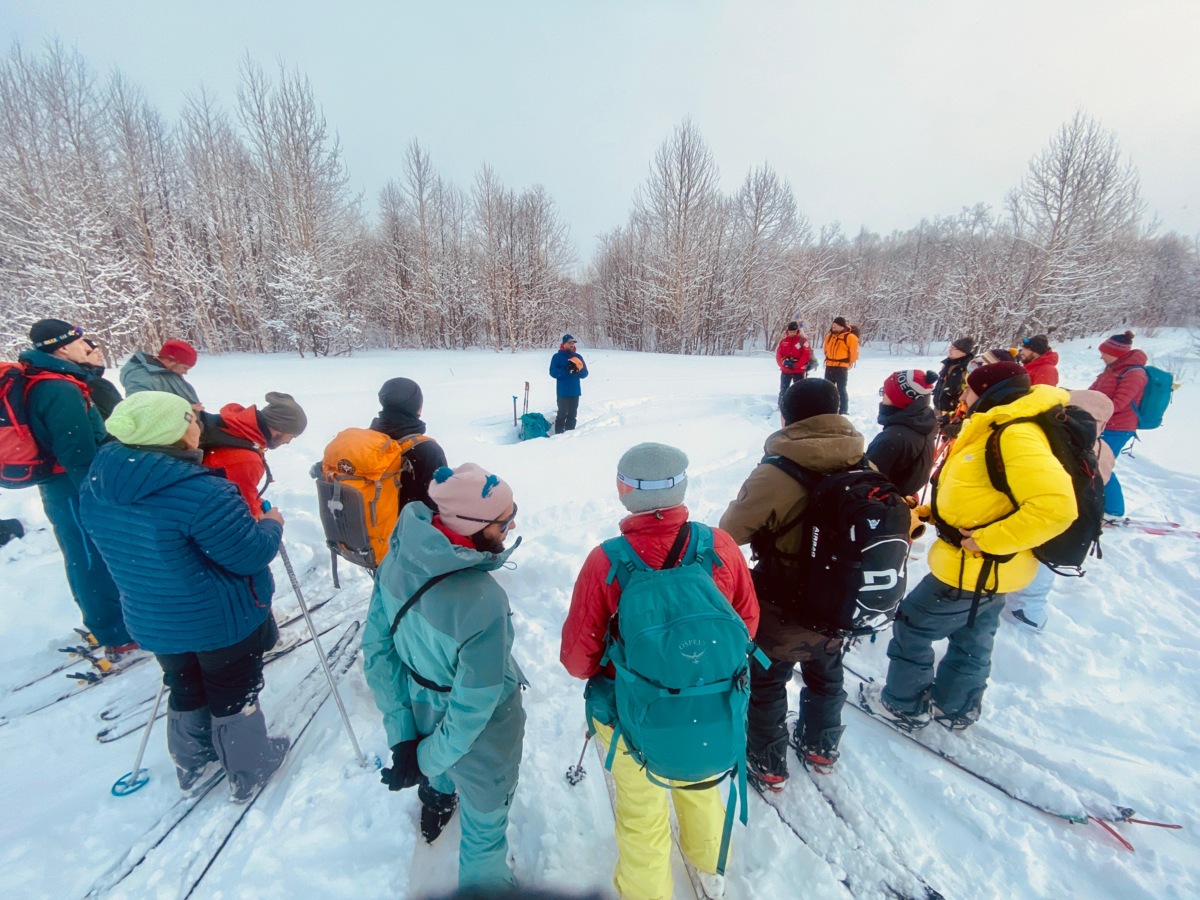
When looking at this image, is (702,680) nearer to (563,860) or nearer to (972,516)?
(563,860)

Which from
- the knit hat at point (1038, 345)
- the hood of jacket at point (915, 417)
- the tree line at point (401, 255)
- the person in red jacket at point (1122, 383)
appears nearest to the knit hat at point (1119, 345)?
the person in red jacket at point (1122, 383)

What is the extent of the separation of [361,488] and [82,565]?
1.97 meters

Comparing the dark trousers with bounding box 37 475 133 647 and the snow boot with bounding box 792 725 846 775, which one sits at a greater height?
the dark trousers with bounding box 37 475 133 647

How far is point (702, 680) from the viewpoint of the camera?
4.47 ft

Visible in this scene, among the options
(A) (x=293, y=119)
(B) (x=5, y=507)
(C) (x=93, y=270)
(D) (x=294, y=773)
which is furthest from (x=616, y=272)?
(D) (x=294, y=773)

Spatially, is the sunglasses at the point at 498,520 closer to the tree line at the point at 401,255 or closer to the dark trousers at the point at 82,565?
the dark trousers at the point at 82,565

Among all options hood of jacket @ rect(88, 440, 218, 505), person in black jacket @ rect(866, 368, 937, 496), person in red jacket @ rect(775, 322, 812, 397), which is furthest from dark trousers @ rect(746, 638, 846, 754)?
person in red jacket @ rect(775, 322, 812, 397)

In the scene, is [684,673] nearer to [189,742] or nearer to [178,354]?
[189,742]

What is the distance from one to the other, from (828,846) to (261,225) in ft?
87.7

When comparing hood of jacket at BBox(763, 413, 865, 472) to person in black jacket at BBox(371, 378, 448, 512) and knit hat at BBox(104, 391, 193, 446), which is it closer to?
person in black jacket at BBox(371, 378, 448, 512)

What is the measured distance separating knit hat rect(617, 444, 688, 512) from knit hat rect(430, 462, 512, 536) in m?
0.41

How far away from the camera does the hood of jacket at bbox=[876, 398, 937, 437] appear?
2902 mm

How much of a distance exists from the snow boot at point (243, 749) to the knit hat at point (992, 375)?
12.4 ft

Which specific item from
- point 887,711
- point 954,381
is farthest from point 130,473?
point 954,381
